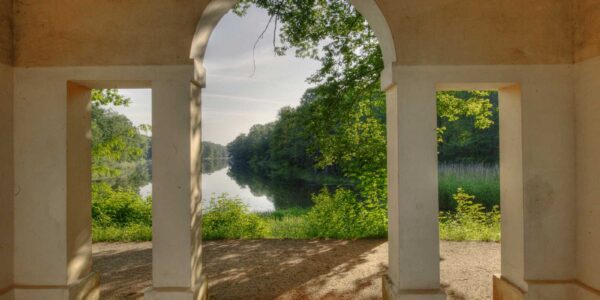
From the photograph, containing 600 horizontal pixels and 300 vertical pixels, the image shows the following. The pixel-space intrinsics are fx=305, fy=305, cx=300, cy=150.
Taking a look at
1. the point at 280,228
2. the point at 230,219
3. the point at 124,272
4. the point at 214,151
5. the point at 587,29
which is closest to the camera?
the point at 587,29

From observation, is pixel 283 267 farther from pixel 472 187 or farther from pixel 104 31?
pixel 472 187

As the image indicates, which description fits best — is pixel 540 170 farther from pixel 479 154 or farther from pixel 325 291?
pixel 479 154

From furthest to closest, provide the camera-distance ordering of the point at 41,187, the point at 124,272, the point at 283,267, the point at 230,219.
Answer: the point at 230,219 → the point at 283,267 → the point at 124,272 → the point at 41,187

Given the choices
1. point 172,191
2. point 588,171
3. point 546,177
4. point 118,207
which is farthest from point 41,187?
point 118,207

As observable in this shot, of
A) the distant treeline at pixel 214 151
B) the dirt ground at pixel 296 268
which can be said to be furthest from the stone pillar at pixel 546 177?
the distant treeline at pixel 214 151

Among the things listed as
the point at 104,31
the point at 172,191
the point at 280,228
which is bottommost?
the point at 280,228

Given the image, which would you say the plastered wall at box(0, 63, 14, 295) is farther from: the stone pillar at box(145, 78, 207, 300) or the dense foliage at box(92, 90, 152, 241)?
the dense foliage at box(92, 90, 152, 241)

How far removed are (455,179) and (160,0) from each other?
1699 cm

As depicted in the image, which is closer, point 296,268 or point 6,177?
point 6,177

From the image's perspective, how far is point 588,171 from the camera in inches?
126

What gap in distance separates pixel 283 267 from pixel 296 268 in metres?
0.24

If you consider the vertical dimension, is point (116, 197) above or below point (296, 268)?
above

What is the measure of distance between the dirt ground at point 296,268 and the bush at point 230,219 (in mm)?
1189

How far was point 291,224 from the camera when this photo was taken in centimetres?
966
